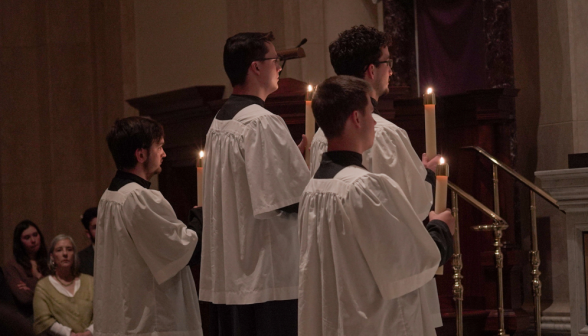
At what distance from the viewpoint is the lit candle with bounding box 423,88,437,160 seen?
3.02m

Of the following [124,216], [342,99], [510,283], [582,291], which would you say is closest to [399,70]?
[510,283]

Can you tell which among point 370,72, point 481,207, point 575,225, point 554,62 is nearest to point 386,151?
point 370,72

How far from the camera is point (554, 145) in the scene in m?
7.14

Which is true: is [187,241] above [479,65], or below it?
below

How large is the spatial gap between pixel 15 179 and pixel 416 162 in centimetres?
767

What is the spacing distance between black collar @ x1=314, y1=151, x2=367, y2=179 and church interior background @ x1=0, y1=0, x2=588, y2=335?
1.95 meters

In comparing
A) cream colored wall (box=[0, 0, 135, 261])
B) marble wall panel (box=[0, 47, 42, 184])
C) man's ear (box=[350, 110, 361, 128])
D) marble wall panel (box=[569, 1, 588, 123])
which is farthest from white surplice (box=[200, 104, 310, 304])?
marble wall panel (box=[0, 47, 42, 184])

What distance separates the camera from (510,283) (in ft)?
20.6

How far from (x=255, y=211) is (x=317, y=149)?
37cm

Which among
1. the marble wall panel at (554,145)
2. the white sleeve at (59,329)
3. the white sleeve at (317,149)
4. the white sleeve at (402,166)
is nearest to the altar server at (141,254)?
the white sleeve at (317,149)

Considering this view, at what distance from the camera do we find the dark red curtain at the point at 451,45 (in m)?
7.39

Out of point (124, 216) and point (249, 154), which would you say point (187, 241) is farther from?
point (249, 154)

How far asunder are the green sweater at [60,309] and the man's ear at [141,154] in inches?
92.1

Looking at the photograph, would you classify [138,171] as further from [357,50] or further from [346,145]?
[346,145]
